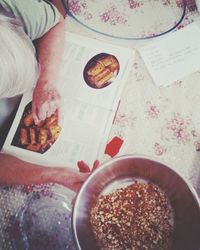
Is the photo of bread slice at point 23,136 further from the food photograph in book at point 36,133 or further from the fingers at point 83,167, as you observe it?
the fingers at point 83,167

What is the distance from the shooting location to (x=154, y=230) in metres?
0.62

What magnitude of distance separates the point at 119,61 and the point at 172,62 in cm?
11

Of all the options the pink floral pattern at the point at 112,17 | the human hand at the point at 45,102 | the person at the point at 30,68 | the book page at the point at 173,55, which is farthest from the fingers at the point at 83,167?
the pink floral pattern at the point at 112,17

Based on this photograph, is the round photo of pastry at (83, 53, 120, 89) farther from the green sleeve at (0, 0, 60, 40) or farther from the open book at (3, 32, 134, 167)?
the green sleeve at (0, 0, 60, 40)

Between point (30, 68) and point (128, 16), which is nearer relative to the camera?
point (30, 68)

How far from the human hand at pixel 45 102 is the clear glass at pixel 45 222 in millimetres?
159

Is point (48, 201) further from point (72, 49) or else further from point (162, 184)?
point (72, 49)

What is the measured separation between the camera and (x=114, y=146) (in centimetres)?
74

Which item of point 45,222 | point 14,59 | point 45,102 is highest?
point 14,59

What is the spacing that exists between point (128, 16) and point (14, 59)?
0.32 meters

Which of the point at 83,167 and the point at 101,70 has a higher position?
the point at 101,70

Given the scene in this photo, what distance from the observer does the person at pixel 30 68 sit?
674mm

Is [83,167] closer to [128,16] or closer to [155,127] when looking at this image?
[155,127]

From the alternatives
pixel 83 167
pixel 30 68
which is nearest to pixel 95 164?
pixel 83 167
